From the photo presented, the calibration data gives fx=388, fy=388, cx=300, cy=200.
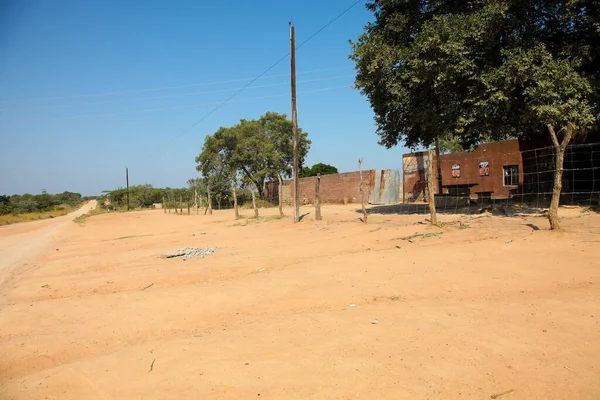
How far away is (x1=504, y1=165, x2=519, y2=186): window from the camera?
2117 cm

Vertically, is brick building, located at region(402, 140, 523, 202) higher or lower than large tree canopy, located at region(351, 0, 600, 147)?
lower

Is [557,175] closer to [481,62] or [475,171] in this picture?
[481,62]

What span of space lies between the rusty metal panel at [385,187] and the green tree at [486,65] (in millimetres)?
10424

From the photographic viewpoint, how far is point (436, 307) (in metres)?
5.00

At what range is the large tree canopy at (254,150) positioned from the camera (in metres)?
35.5

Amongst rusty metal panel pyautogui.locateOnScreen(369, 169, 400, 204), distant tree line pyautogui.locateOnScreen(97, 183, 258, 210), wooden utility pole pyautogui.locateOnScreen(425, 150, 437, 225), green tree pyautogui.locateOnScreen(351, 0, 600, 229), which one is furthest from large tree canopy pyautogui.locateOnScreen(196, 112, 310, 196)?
wooden utility pole pyautogui.locateOnScreen(425, 150, 437, 225)

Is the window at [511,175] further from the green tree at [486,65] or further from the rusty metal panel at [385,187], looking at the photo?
the green tree at [486,65]

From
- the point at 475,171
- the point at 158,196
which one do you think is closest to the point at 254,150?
the point at 475,171

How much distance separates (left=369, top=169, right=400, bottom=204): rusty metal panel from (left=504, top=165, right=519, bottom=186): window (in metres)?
6.42

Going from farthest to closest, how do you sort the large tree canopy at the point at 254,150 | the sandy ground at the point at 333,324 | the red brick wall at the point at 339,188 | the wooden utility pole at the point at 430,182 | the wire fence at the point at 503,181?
1. the large tree canopy at the point at 254,150
2. the red brick wall at the point at 339,188
3. the wire fence at the point at 503,181
4. the wooden utility pole at the point at 430,182
5. the sandy ground at the point at 333,324

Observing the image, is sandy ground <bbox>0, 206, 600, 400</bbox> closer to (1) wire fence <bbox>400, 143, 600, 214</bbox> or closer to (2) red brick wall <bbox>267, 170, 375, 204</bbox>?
(1) wire fence <bbox>400, 143, 600, 214</bbox>

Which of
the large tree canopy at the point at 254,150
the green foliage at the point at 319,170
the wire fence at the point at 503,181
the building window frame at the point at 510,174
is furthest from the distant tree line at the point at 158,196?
the building window frame at the point at 510,174

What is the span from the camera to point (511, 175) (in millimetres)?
21359

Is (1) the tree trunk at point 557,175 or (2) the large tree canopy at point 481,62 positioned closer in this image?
(1) the tree trunk at point 557,175
